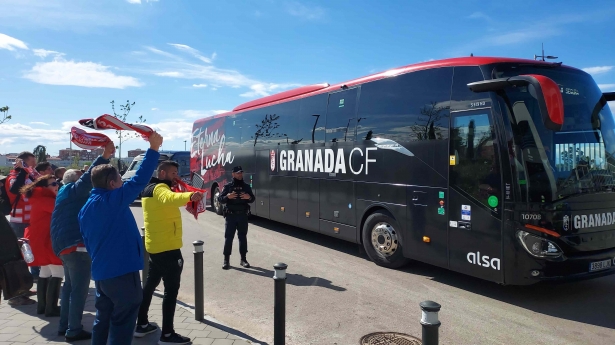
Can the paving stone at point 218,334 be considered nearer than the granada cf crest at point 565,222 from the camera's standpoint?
Yes

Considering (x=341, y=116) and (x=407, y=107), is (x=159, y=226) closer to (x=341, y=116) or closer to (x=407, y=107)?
(x=407, y=107)

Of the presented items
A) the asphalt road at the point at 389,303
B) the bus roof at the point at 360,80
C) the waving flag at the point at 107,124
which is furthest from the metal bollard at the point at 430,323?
the bus roof at the point at 360,80

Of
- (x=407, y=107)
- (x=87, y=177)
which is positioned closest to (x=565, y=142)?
(x=407, y=107)

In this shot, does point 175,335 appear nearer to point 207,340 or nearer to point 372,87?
point 207,340

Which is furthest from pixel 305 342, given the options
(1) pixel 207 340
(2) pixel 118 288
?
(2) pixel 118 288

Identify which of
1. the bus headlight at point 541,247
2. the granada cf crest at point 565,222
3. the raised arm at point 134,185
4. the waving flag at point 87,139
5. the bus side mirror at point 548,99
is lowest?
the bus headlight at point 541,247

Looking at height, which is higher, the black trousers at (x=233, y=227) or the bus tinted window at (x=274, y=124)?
the bus tinted window at (x=274, y=124)

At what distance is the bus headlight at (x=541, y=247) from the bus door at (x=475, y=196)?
37 centimetres

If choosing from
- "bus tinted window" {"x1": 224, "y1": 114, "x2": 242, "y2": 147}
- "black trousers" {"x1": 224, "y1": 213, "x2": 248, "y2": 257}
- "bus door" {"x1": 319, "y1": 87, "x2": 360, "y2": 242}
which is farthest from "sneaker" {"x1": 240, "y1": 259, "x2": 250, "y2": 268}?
"bus tinted window" {"x1": 224, "y1": 114, "x2": 242, "y2": 147}

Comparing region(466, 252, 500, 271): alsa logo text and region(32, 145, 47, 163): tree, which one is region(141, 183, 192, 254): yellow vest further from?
region(32, 145, 47, 163): tree

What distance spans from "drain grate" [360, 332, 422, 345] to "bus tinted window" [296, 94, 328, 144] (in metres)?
5.55

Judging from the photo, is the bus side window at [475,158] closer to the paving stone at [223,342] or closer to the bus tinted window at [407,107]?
the bus tinted window at [407,107]

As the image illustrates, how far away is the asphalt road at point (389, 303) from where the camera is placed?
5.26m

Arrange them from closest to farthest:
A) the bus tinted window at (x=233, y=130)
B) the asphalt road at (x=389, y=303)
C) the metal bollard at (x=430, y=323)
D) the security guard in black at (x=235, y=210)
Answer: the metal bollard at (x=430, y=323)
the asphalt road at (x=389, y=303)
the security guard in black at (x=235, y=210)
the bus tinted window at (x=233, y=130)
